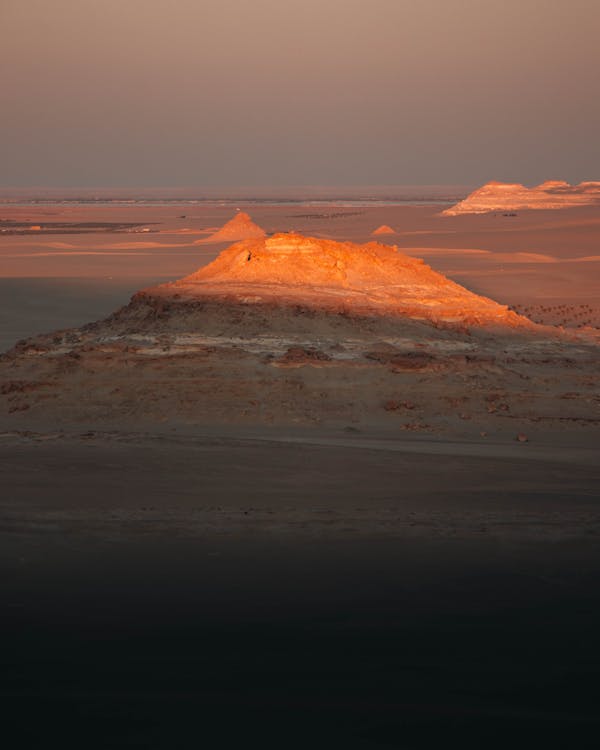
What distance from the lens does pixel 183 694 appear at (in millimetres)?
5484

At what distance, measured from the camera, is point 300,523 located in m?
8.27

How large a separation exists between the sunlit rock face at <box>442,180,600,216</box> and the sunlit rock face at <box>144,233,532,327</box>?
86.7 meters

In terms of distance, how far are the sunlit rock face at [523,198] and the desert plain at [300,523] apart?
9119cm

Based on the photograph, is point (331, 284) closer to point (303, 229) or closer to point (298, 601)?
point (298, 601)

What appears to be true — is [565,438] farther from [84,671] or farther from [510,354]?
[84,671]

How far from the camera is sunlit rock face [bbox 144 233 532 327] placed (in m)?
17.3

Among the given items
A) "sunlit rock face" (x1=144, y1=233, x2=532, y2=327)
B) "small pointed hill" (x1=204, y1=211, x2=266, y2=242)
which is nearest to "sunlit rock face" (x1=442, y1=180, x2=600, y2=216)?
"small pointed hill" (x1=204, y1=211, x2=266, y2=242)

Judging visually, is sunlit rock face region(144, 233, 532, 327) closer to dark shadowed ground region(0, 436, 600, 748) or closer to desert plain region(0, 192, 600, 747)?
desert plain region(0, 192, 600, 747)

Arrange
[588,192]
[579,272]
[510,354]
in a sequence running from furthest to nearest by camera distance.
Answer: [588,192] → [579,272] → [510,354]

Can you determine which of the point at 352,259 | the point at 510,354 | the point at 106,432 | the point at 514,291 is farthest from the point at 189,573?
the point at 514,291

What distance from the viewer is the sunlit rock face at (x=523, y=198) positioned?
113688mm

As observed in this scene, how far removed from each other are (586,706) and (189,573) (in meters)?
2.91

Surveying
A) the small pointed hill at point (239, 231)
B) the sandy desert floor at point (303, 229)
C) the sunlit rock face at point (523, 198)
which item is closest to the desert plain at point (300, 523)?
the sandy desert floor at point (303, 229)

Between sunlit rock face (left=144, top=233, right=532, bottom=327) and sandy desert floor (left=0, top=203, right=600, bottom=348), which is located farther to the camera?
sandy desert floor (left=0, top=203, right=600, bottom=348)
